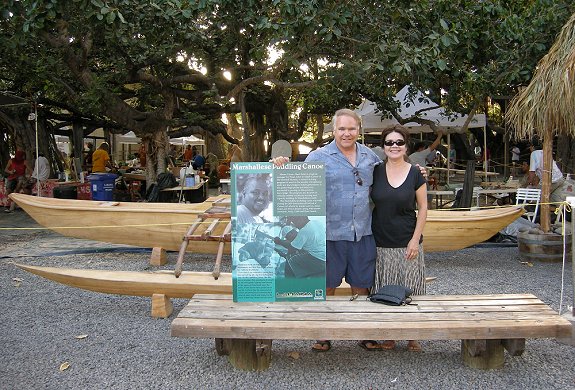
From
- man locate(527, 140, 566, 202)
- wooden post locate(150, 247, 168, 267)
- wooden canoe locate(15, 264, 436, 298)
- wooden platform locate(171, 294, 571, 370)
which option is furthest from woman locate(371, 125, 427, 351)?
man locate(527, 140, 566, 202)

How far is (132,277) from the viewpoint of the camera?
4.87 m

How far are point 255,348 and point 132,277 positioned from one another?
5.93ft

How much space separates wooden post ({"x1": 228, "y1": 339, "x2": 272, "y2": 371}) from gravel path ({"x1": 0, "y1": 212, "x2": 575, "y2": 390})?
0.19 feet

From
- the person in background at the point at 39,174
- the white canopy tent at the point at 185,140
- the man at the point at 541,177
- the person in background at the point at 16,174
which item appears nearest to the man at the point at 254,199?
the man at the point at 541,177

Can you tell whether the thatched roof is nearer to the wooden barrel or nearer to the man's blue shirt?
the wooden barrel

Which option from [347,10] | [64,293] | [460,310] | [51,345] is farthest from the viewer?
[347,10]

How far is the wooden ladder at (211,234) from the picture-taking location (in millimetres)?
4887

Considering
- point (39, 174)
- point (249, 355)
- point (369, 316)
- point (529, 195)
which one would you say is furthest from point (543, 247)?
point (39, 174)

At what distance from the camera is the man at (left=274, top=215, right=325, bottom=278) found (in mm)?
3529

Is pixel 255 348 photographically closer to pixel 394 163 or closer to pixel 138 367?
pixel 138 367

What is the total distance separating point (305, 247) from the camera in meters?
3.54

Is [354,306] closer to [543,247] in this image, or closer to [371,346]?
[371,346]

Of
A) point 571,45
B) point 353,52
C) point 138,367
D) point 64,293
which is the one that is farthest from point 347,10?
point 138,367

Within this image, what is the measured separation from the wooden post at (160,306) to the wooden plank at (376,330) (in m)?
1.71
